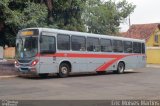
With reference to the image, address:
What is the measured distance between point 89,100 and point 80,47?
39.9 feet

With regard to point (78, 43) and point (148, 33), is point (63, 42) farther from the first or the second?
point (148, 33)

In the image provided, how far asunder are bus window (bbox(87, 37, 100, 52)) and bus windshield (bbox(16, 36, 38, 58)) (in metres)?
4.85

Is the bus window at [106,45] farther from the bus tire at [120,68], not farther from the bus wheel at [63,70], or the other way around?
the bus wheel at [63,70]

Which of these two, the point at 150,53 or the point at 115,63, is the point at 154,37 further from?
the point at 115,63

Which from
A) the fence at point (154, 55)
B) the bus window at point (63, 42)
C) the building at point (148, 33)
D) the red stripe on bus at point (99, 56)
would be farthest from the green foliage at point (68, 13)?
the building at point (148, 33)

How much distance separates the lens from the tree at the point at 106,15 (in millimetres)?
45656

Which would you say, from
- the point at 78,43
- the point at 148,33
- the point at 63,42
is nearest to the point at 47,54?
the point at 63,42

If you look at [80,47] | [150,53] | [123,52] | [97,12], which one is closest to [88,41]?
[80,47]

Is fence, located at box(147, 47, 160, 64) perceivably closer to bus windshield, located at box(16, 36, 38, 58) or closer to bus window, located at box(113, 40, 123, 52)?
bus window, located at box(113, 40, 123, 52)

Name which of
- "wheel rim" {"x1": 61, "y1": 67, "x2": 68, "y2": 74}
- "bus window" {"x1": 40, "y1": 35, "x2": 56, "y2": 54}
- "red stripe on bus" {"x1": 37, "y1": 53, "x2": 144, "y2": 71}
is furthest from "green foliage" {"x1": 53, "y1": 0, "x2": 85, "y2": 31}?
"bus window" {"x1": 40, "y1": 35, "x2": 56, "y2": 54}

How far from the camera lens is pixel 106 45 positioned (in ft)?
92.6

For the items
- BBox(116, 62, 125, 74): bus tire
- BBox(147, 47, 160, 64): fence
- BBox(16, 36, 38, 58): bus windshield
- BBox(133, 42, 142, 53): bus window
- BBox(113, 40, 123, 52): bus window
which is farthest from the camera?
BBox(147, 47, 160, 64): fence

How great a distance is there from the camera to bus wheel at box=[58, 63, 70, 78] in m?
24.1

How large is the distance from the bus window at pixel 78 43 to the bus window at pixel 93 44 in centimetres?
54
